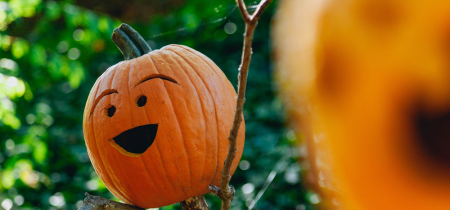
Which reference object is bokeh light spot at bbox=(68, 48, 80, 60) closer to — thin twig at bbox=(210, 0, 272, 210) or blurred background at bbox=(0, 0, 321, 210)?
blurred background at bbox=(0, 0, 321, 210)

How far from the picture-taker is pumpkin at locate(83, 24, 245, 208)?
26.0 inches

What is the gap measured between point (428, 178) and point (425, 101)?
0.17ft

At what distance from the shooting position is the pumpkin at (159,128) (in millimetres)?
661

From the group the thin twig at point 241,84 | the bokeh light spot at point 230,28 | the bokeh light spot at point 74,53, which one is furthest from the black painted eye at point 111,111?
the bokeh light spot at point 74,53

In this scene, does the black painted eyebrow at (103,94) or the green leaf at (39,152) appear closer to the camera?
the black painted eyebrow at (103,94)

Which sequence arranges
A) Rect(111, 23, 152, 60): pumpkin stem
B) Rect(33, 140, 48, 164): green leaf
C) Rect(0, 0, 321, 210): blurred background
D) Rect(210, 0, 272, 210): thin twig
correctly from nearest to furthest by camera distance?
Rect(210, 0, 272, 210): thin twig < Rect(111, 23, 152, 60): pumpkin stem < Rect(0, 0, 321, 210): blurred background < Rect(33, 140, 48, 164): green leaf

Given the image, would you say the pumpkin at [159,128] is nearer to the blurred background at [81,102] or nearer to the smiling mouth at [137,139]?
the smiling mouth at [137,139]

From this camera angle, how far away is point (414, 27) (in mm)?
222

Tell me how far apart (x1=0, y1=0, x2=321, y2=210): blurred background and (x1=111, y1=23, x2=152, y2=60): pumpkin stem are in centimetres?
78

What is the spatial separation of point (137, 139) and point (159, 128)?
79 mm

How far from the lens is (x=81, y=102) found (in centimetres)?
299

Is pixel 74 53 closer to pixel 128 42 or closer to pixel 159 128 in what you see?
pixel 128 42

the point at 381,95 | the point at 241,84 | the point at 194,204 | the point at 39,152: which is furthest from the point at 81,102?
the point at 381,95

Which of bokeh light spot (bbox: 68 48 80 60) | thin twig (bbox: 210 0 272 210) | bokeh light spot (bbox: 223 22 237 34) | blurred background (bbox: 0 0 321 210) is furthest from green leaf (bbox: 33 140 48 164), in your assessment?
thin twig (bbox: 210 0 272 210)
